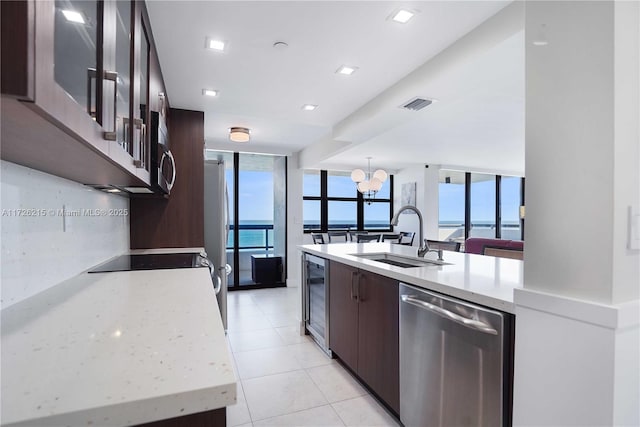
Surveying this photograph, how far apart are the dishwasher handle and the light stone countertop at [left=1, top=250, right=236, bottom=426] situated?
1.03m

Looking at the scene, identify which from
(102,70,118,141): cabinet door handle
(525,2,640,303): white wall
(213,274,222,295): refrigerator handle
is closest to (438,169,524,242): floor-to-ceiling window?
(213,274,222,295): refrigerator handle

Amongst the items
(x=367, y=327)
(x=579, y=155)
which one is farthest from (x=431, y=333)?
(x=579, y=155)

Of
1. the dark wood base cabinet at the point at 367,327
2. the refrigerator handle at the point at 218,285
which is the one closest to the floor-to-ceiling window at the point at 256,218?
the refrigerator handle at the point at 218,285

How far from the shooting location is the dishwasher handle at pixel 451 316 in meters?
1.29

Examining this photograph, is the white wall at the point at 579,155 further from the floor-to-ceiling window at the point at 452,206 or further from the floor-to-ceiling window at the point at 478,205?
the floor-to-ceiling window at the point at 452,206

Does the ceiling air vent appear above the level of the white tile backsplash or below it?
above

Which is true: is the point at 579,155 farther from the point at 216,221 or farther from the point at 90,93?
the point at 216,221

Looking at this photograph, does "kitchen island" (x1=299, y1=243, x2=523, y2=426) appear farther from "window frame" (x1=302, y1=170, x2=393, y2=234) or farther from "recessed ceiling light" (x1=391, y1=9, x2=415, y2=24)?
"window frame" (x1=302, y1=170, x2=393, y2=234)

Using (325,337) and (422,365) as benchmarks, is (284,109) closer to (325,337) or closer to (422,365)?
(325,337)

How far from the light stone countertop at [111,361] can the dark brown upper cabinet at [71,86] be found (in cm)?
48

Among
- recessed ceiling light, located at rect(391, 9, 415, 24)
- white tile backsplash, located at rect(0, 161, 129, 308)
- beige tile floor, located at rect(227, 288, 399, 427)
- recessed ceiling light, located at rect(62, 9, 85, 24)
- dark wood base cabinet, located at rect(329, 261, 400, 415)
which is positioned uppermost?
recessed ceiling light, located at rect(391, 9, 415, 24)

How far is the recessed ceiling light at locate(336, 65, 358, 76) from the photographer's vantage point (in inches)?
93.1

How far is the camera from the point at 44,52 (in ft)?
1.86

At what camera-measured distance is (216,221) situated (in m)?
3.48
